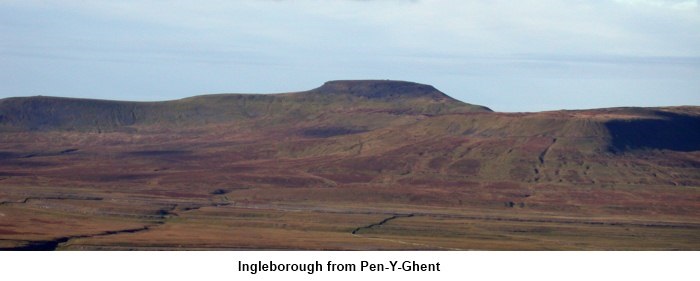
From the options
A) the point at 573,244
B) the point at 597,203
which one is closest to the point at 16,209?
the point at 573,244

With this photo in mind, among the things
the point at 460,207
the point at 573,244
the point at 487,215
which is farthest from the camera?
the point at 460,207

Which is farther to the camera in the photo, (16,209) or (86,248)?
(16,209)

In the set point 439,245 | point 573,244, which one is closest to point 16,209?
point 439,245

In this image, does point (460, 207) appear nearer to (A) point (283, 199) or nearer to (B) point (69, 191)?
(A) point (283, 199)

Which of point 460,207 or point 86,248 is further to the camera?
point 460,207

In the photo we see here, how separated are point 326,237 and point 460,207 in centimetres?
6576

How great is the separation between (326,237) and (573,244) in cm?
3085

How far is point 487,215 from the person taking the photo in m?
176
